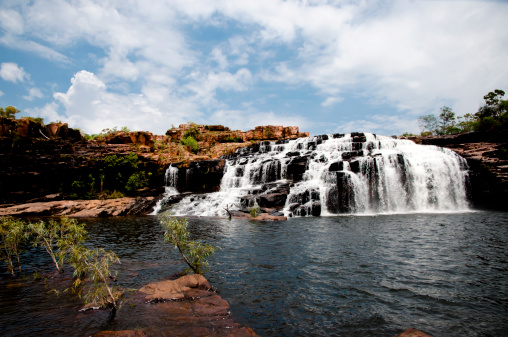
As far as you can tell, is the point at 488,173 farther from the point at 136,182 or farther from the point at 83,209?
the point at 83,209

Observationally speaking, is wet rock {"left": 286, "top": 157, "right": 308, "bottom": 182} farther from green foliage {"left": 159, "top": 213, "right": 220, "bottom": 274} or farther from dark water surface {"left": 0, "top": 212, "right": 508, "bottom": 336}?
green foliage {"left": 159, "top": 213, "right": 220, "bottom": 274}

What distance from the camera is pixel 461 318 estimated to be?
5.85m

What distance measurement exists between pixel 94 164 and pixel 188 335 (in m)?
37.6

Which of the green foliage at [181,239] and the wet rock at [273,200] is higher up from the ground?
the wet rock at [273,200]

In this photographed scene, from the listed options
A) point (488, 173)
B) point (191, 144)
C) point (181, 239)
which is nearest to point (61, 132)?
point (191, 144)

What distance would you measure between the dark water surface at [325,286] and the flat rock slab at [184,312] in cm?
24

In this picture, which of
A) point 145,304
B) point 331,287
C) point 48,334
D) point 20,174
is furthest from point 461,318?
point 20,174

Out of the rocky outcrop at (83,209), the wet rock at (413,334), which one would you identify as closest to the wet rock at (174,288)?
the wet rock at (413,334)

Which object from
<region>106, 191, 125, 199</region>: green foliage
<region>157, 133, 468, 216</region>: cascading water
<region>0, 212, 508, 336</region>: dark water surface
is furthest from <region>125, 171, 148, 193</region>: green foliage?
<region>0, 212, 508, 336</region>: dark water surface

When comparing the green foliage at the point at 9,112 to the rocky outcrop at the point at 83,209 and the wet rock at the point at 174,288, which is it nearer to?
the rocky outcrop at the point at 83,209

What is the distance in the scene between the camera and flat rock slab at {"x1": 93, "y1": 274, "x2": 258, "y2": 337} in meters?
5.15

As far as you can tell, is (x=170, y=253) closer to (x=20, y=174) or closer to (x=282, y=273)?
(x=282, y=273)

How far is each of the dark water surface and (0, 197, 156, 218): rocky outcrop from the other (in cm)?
1577

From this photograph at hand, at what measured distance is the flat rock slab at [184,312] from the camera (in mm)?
5152
